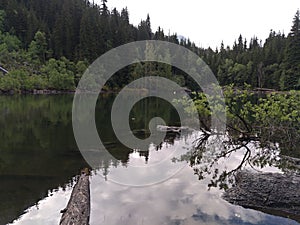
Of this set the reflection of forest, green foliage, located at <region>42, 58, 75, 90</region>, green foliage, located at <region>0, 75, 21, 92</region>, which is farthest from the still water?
green foliage, located at <region>42, 58, 75, 90</region>

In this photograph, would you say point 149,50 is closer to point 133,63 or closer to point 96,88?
point 133,63

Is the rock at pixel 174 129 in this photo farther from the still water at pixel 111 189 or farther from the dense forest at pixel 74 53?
the dense forest at pixel 74 53

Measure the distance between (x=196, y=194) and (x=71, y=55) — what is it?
72.7m

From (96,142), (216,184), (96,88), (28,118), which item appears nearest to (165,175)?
(216,184)

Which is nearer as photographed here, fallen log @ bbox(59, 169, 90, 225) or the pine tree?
fallen log @ bbox(59, 169, 90, 225)

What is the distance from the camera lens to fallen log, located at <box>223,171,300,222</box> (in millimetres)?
8516

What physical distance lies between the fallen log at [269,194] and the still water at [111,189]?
38 centimetres

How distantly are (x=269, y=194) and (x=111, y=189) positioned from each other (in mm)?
5123

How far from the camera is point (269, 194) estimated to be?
8.84 meters

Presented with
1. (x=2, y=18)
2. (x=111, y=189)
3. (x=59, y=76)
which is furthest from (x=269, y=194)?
(x=2, y=18)

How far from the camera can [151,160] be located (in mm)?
13805

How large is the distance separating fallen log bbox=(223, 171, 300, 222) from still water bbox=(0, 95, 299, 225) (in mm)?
385

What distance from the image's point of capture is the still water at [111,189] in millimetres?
7953

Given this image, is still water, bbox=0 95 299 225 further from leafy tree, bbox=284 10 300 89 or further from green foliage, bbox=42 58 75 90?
green foliage, bbox=42 58 75 90
